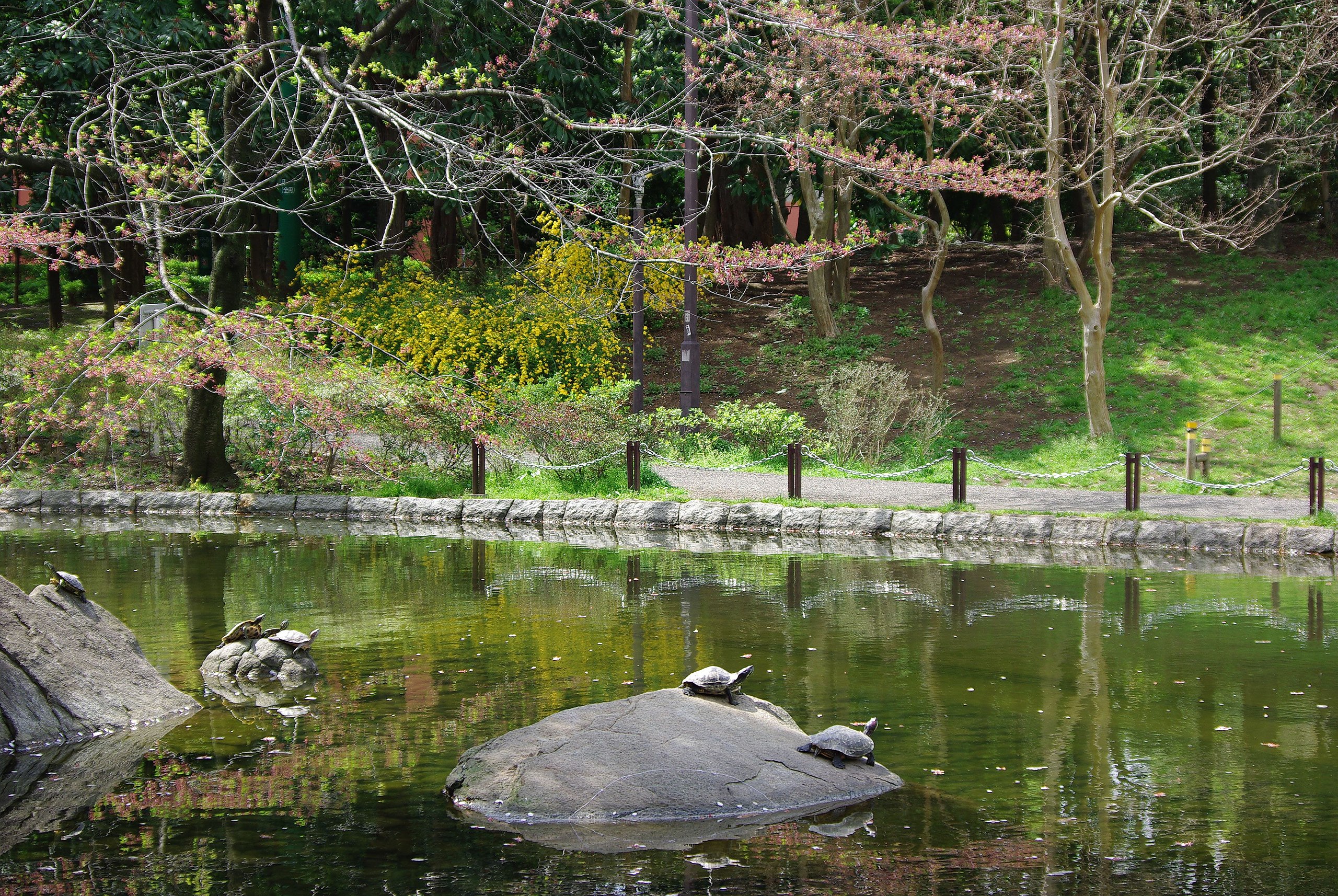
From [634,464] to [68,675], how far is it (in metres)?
9.79

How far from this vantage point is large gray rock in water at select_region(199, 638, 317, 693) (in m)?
8.26

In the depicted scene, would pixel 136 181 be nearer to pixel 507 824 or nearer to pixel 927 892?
pixel 507 824

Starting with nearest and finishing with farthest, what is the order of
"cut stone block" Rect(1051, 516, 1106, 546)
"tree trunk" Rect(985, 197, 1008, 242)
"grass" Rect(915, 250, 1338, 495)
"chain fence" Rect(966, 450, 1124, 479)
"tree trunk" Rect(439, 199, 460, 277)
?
"cut stone block" Rect(1051, 516, 1106, 546)
"chain fence" Rect(966, 450, 1124, 479)
"grass" Rect(915, 250, 1338, 495)
"tree trunk" Rect(439, 199, 460, 277)
"tree trunk" Rect(985, 197, 1008, 242)

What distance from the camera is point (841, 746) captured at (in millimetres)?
5922

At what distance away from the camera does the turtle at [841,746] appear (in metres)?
5.92

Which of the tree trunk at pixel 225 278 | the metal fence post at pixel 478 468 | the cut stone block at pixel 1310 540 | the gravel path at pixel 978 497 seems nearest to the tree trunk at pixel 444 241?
the tree trunk at pixel 225 278

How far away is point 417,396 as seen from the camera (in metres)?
15.7

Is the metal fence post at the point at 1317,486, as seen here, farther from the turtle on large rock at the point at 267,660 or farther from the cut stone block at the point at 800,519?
the turtle on large rock at the point at 267,660

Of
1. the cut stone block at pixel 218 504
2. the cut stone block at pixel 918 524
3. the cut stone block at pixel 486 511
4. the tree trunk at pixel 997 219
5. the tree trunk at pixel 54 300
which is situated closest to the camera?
the cut stone block at pixel 918 524

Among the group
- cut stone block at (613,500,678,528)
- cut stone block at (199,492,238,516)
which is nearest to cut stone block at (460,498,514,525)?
cut stone block at (613,500,678,528)

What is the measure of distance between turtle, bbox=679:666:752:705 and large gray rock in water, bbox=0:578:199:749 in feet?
10.8

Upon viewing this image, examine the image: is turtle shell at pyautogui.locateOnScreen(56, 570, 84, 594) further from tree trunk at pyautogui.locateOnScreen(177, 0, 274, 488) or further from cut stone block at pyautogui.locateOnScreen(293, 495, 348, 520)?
cut stone block at pyautogui.locateOnScreen(293, 495, 348, 520)

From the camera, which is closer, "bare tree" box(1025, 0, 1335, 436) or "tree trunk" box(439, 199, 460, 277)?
"bare tree" box(1025, 0, 1335, 436)

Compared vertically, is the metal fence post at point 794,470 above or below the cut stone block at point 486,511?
above
